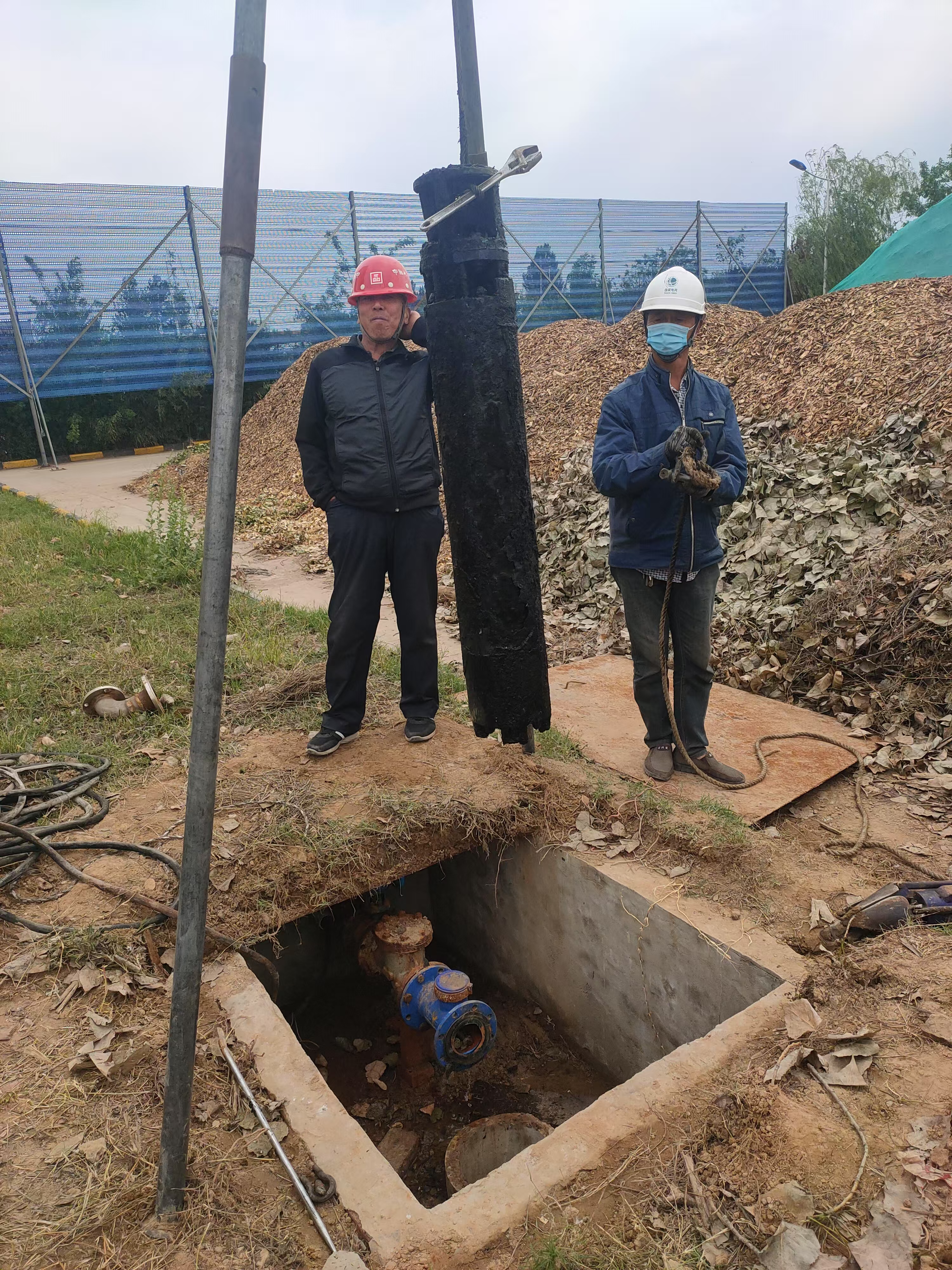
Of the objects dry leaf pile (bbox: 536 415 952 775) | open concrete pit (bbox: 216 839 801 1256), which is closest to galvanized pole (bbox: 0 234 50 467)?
dry leaf pile (bbox: 536 415 952 775)

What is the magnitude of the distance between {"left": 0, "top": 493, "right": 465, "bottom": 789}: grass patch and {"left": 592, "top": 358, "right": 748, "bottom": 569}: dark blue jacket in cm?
157

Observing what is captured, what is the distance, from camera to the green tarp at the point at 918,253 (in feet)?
31.7

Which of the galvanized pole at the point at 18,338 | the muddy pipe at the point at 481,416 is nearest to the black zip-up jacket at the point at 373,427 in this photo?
the muddy pipe at the point at 481,416

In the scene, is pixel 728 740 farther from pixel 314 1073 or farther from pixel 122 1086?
pixel 122 1086

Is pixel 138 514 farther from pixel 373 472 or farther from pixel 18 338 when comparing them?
pixel 373 472

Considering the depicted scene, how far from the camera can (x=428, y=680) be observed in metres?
4.24

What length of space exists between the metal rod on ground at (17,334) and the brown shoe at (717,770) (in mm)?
14978

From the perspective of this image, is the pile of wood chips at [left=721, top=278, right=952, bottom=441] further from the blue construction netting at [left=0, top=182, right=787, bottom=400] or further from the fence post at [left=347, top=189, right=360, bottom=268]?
the fence post at [left=347, top=189, right=360, bottom=268]

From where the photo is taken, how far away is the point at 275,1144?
7.52 feet

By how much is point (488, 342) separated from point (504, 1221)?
2.49m

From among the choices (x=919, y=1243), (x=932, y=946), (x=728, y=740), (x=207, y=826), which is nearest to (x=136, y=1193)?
(x=207, y=826)

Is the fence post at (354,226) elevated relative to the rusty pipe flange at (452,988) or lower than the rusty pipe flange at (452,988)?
elevated

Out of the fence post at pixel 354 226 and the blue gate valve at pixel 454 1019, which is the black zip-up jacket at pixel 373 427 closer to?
the blue gate valve at pixel 454 1019

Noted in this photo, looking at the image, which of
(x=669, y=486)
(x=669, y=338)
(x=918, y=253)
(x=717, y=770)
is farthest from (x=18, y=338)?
(x=717, y=770)
